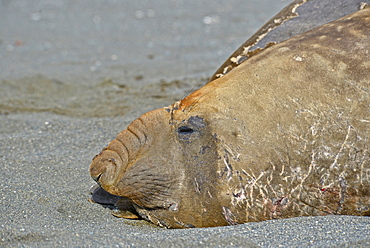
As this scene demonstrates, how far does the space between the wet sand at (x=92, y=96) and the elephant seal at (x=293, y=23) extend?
0.49 m

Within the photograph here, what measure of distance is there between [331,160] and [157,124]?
958mm

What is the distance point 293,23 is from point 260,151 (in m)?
1.50

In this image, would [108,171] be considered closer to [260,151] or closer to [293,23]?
[260,151]

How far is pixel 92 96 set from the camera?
6.14m

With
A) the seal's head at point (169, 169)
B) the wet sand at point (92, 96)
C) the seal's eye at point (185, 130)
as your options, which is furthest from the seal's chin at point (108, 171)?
the seal's eye at point (185, 130)

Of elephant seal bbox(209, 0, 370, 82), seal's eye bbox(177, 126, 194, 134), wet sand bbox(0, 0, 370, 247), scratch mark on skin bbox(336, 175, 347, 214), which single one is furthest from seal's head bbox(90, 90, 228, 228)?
elephant seal bbox(209, 0, 370, 82)

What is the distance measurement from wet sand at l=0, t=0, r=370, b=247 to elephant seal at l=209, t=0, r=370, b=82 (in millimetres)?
486

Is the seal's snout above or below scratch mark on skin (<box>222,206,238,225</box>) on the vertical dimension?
above

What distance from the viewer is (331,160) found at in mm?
2777

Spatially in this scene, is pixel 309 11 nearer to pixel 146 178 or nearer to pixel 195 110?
pixel 195 110

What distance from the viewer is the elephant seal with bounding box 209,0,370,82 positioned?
379 centimetres

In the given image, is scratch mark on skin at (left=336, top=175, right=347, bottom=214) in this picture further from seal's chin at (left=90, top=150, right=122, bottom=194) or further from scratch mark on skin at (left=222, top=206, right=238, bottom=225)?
seal's chin at (left=90, top=150, right=122, bottom=194)

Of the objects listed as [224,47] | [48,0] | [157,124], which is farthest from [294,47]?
[48,0]

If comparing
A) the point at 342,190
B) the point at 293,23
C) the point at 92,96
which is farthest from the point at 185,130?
the point at 92,96
